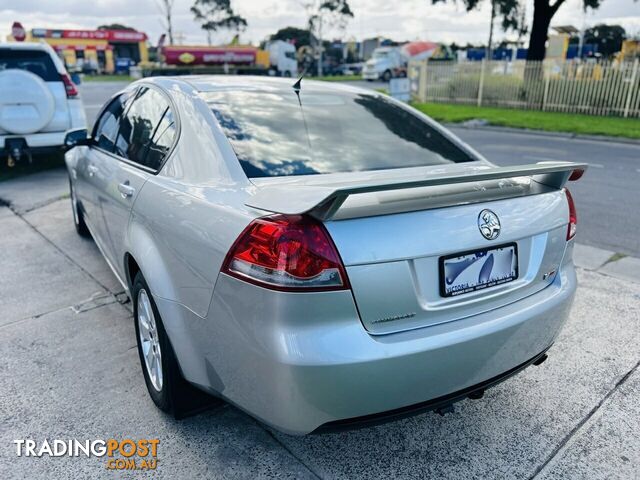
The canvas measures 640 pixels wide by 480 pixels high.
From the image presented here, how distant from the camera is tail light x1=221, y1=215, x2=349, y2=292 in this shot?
5.66 ft

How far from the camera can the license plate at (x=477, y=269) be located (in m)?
1.91

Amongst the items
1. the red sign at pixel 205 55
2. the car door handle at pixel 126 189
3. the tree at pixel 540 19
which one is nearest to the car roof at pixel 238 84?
the car door handle at pixel 126 189

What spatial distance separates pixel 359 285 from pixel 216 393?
820 millimetres

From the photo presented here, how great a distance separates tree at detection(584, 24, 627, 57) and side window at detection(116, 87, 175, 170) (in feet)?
215

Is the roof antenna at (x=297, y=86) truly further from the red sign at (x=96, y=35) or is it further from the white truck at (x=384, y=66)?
the red sign at (x=96, y=35)

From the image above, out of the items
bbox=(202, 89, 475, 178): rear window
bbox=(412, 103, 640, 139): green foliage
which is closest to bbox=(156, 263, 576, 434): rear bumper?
bbox=(202, 89, 475, 178): rear window

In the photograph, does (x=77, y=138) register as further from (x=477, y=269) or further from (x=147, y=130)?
(x=477, y=269)

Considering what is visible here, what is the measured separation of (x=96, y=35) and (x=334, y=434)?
260ft

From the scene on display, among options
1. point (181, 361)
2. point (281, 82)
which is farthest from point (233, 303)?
point (281, 82)

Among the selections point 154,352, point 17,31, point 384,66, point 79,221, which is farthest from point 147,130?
point 384,66

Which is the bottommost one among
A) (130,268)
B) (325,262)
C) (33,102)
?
(130,268)

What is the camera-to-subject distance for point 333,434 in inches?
95.1

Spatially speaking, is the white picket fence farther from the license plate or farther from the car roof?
the license plate

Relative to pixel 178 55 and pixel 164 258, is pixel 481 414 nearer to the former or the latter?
pixel 164 258
